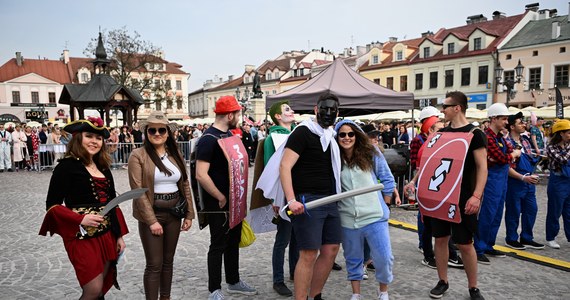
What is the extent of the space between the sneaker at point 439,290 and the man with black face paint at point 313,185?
1.20 meters

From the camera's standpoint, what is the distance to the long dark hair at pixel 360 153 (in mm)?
3717

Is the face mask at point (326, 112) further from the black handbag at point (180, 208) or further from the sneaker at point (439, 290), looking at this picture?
the sneaker at point (439, 290)

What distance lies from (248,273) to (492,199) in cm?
308

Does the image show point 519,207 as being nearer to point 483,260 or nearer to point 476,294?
point 483,260

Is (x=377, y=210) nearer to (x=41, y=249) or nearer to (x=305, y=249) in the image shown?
(x=305, y=249)

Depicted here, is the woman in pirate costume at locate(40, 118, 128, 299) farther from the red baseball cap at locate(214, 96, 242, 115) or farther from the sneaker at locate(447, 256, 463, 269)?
the sneaker at locate(447, 256, 463, 269)

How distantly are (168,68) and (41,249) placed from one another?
7246cm

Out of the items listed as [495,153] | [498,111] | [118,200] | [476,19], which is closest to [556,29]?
[476,19]

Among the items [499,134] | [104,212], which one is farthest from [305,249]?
[499,134]

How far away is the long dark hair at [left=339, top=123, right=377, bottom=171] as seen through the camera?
3.72m

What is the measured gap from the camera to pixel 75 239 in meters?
2.91

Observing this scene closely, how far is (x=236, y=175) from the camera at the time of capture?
3.88 metres

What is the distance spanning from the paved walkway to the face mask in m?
1.77

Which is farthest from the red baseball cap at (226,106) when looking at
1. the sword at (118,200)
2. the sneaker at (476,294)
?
the sneaker at (476,294)
